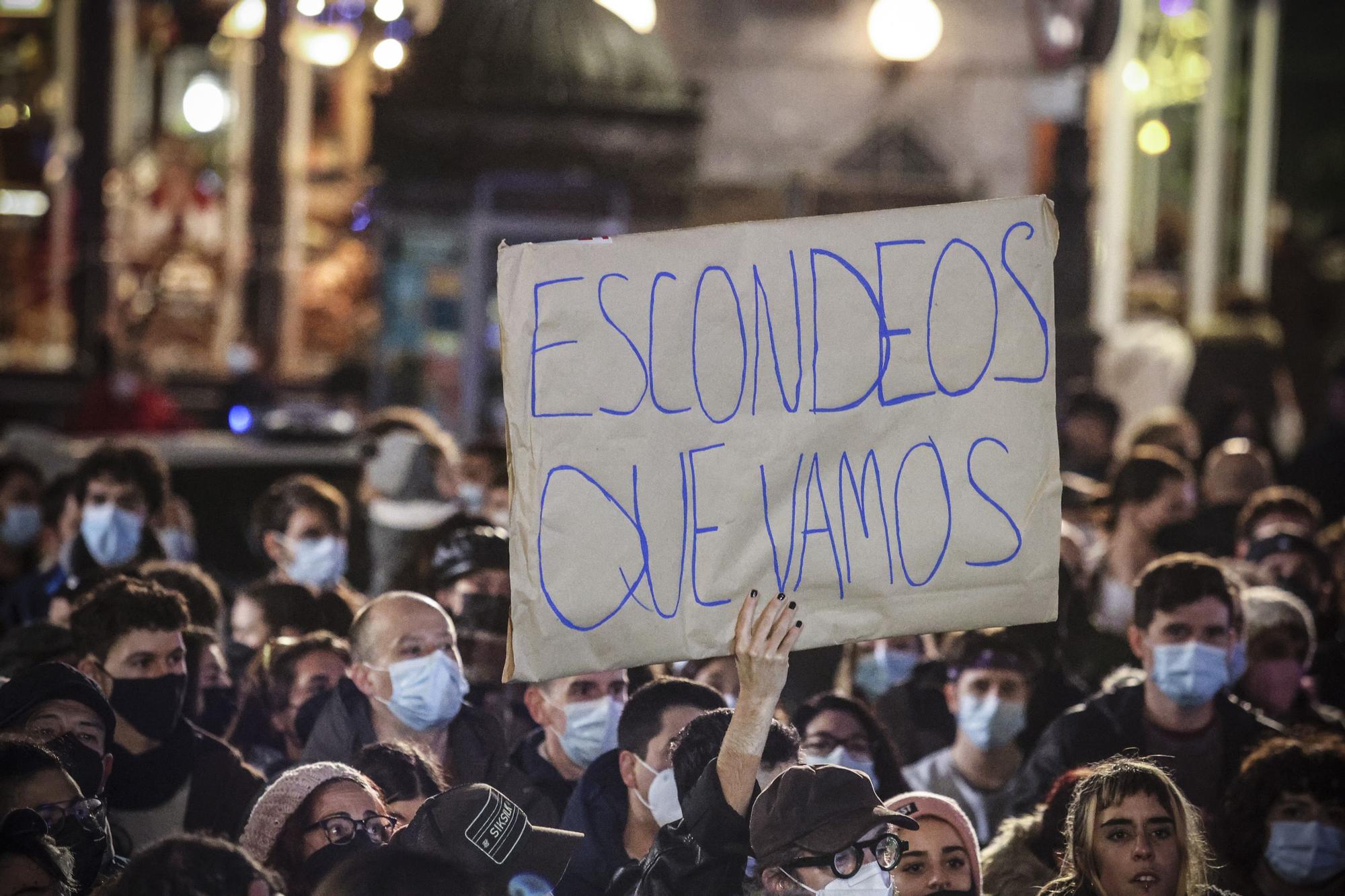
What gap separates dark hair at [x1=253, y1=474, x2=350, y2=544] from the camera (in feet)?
17.0

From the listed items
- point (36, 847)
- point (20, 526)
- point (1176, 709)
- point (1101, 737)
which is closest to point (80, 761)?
point (36, 847)

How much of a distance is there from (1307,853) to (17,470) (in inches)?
183

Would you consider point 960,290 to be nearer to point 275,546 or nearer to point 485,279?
point 275,546

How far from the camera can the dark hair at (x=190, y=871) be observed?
2.72 metres

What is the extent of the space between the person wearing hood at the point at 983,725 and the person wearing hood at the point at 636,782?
70 cm

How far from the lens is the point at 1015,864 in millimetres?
3350

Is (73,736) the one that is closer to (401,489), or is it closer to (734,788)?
(734,788)

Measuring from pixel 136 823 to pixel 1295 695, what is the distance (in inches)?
109

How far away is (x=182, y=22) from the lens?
13.3 meters

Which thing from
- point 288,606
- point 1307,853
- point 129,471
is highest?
point 129,471

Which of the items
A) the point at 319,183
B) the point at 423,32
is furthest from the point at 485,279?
the point at 319,183

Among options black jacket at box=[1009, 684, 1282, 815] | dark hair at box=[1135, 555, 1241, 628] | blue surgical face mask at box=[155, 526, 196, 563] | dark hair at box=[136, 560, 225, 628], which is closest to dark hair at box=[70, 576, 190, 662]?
dark hair at box=[136, 560, 225, 628]

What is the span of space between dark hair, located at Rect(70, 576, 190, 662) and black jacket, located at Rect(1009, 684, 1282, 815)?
76.1 inches

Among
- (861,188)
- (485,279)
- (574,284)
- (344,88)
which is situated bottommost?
(574,284)
